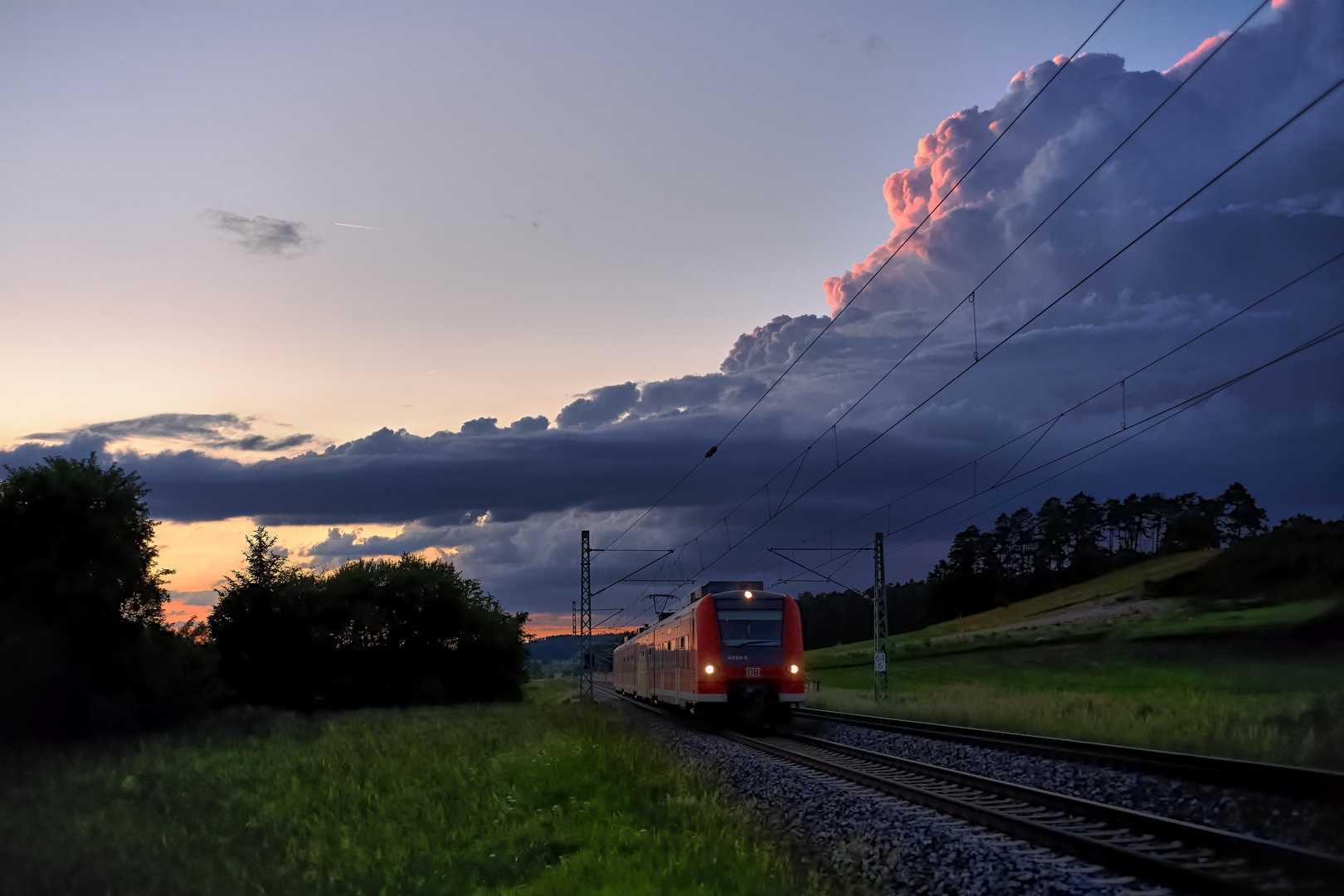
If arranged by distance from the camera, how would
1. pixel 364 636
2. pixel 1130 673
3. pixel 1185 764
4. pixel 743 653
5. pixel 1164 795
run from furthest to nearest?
pixel 364 636 < pixel 1130 673 < pixel 743 653 < pixel 1185 764 < pixel 1164 795

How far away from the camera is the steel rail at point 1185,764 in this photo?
38.8 feet

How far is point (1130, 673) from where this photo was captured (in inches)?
1940

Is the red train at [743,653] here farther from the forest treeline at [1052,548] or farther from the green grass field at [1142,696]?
the forest treeline at [1052,548]

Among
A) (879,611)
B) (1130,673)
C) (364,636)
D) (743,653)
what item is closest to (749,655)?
(743,653)

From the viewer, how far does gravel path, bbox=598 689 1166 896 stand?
28.6ft

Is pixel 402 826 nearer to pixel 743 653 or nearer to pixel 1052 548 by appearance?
pixel 743 653

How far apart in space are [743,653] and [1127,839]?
16.8m

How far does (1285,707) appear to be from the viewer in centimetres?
A: 2295

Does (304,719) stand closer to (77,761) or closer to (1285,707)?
(77,761)

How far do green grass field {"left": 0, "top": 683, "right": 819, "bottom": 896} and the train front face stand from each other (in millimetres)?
4694


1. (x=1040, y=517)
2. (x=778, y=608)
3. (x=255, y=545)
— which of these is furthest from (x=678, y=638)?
(x=1040, y=517)

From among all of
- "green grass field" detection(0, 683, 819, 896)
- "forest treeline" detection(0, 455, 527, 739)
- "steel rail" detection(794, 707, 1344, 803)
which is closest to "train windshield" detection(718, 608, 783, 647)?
"green grass field" detection(0, 683, 819, 896)

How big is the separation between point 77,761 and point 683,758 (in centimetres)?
1627

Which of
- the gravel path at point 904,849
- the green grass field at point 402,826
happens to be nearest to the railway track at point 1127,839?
the gravel path at point 904,849
